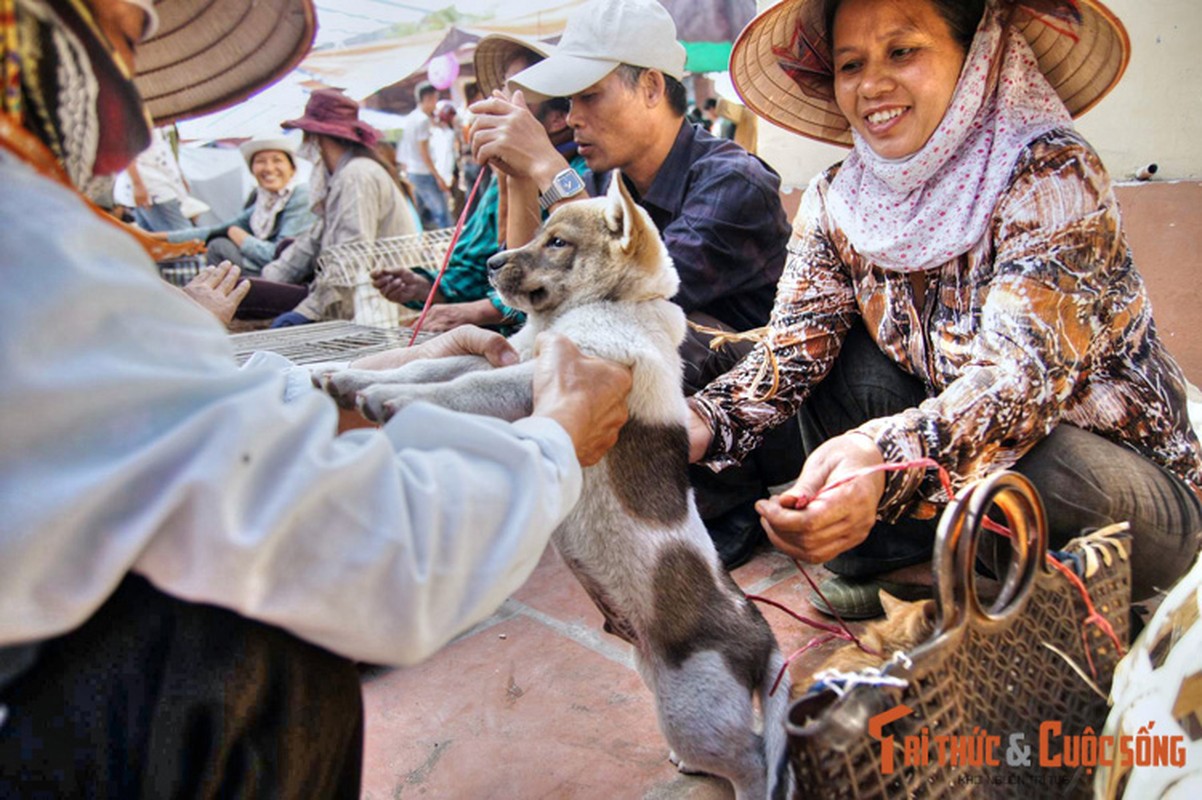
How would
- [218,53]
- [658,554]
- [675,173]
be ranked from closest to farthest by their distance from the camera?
[218,53] < [658,554] < [675,173]

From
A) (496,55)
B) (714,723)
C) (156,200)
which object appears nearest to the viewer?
(714,723)

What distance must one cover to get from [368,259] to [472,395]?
3.62m

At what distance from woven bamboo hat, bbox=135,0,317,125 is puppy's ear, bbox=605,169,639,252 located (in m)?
0.81

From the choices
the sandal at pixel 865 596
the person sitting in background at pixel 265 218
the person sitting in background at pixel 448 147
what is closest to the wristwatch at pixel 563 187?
the sandal at pixel 865 596

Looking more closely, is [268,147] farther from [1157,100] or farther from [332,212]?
[1157,100]

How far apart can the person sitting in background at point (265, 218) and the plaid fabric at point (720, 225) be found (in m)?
4.79

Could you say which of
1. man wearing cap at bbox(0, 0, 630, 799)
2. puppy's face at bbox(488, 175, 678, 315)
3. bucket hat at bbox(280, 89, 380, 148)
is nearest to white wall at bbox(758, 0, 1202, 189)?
puppy's face at bbox(488, 175, 678, 315)

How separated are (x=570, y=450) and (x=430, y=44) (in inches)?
401

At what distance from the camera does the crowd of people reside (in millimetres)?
785

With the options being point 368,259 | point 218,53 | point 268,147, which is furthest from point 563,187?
point 268,147

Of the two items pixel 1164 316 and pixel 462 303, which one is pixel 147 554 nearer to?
pixel 462 303

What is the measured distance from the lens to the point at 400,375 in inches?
76.9

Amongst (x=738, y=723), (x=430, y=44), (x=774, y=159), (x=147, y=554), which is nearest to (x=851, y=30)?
(x=738, y=723)

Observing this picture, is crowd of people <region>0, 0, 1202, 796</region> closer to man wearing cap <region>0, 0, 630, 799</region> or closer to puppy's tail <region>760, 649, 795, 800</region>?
man wearing cap <region>0, 0, 630, 799</region>
